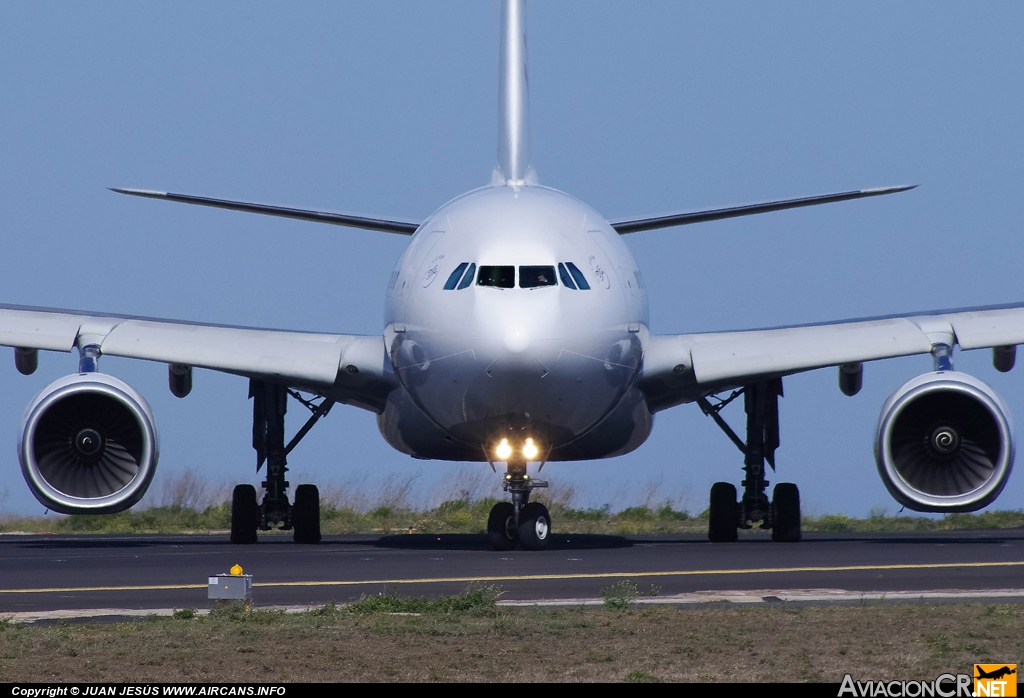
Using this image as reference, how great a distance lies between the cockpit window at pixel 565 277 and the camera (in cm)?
1727

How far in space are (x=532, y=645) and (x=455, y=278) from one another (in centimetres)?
910

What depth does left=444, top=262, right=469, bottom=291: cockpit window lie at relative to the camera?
1744cm

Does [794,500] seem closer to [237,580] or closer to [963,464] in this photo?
[963,464]

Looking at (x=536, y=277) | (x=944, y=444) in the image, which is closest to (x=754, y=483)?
(x=944, y=444)

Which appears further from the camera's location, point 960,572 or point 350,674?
point 960,572

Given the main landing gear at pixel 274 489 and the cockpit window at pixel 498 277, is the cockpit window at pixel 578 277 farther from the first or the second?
the main landing gear at pixel 274 489

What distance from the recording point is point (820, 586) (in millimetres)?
12633

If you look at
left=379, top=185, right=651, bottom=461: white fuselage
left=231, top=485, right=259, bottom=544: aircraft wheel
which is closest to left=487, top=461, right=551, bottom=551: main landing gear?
left=379, top=185, right=651, bottom=461: white fuselage

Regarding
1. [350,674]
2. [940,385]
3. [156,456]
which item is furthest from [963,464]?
[350,674]

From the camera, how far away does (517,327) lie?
655 inches

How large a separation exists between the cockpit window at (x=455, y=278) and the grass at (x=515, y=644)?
6.99 metres

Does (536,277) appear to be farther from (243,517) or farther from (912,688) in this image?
(912,688)

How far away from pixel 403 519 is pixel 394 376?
1207cm

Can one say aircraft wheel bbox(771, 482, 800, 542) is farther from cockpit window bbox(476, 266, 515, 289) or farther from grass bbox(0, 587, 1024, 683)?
grass bbox(0, 587, 1024, 683)
